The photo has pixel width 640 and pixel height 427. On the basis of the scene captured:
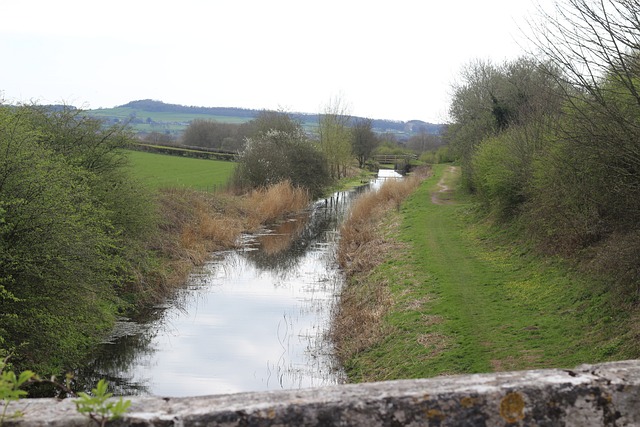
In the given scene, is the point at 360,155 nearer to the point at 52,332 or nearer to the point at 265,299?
the point at 265,299

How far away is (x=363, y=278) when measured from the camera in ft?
70.8

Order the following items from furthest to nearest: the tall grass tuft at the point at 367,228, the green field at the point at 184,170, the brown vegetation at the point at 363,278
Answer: the green field at the point at 184,170
the tall grass tuft at the point at 367,228
the brown vegetation at the point at 363,278

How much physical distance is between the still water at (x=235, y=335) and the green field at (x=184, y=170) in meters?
22.0

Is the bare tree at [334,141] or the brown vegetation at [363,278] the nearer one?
the brown vegetation at [363,278]

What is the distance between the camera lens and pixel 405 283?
18.7 metres

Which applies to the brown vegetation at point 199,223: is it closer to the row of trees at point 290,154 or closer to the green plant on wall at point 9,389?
the row of trees at point 290,154

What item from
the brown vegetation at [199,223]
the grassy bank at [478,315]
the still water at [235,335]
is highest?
the grassy bank at [478,315]

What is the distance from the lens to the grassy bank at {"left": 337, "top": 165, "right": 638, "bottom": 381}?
1194 centimetres

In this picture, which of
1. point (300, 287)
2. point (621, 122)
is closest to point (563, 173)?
point (621, 122)

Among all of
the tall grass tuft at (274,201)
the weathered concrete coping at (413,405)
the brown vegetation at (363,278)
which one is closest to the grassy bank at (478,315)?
the brown vegetation at (363,278)

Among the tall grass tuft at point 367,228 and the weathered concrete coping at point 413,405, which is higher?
the weathered concrete coping at point 413,405

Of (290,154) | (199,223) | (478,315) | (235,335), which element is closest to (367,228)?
(199,223)

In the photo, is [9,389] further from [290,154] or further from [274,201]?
[290,154]

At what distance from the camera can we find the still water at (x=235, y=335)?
47.4 ft
